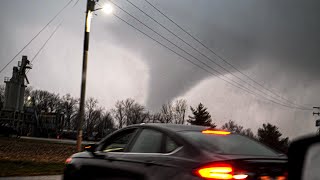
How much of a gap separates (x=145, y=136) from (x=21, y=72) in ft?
208

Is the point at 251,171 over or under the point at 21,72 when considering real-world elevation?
under

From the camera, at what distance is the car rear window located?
15.6ft

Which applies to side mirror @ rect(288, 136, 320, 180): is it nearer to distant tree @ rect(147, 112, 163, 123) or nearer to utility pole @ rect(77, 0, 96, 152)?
Result: utility pole @ rect(77, 0, 96, 152)

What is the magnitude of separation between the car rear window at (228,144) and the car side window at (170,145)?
7.0 inches

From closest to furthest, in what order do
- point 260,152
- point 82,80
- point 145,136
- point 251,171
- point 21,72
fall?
point 251,171 → point 260,152 → point 145,136 → point 82,80 → point 21,72

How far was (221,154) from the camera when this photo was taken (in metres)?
4.53

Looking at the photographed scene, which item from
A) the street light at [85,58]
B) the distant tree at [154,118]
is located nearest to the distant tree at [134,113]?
the distant tree at [154,118]

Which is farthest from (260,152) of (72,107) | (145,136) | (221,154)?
(72,107)

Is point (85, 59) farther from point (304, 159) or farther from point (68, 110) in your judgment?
point (68, 110)

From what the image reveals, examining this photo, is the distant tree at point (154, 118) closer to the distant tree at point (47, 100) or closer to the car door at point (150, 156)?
the distant tree at point (47, 100)

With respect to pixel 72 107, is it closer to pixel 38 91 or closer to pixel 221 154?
pixel 38 91

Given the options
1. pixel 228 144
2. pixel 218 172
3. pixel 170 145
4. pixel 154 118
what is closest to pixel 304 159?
pixel 218 172

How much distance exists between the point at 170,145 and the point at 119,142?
1.29 m

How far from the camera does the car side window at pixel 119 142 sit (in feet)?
19.2
